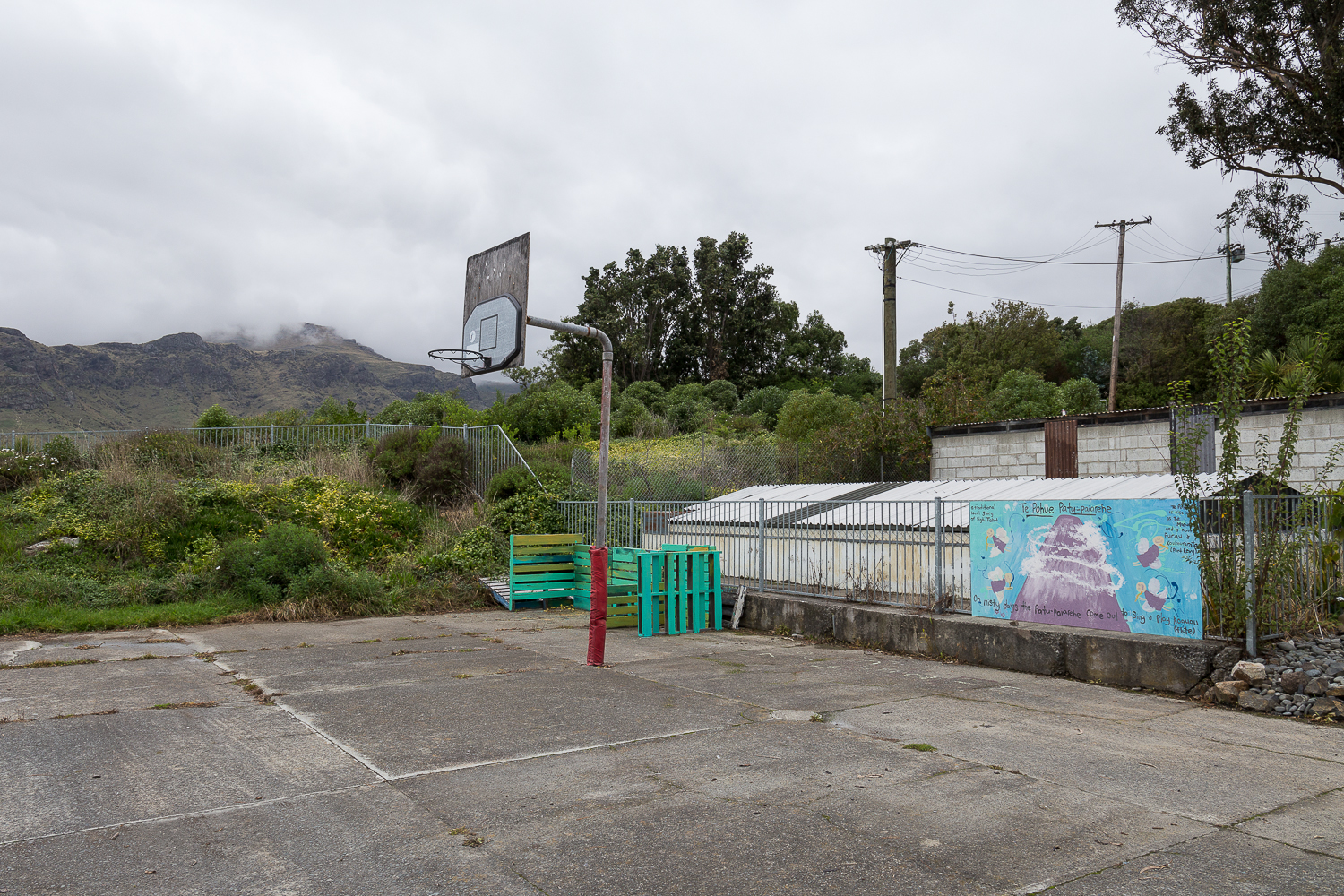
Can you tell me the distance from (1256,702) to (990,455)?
13.0 metres

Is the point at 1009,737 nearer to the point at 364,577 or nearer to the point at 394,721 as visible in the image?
the point at 394,721

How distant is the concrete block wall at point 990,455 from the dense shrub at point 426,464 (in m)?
11.5

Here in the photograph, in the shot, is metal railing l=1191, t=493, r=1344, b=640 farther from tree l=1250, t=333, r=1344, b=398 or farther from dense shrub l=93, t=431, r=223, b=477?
dense shrub l=93, t=431, r=223, b=477

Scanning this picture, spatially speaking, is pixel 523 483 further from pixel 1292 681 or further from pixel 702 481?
pixel 1292 681

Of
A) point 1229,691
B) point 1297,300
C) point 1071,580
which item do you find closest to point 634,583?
point 1071,580

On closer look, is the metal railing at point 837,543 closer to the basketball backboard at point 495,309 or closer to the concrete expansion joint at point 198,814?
the basketball backboard at point 495,309

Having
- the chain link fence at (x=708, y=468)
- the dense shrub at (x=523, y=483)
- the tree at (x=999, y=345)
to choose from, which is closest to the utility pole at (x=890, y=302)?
the chain link fence at (x=708, y=468)

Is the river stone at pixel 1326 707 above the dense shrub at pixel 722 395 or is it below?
below

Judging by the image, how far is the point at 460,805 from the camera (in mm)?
4785

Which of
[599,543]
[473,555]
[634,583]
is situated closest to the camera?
[599,543]

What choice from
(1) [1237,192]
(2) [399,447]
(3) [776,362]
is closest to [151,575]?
(2) [399,447]

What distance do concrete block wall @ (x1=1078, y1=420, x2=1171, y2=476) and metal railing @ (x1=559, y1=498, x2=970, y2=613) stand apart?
8.56m

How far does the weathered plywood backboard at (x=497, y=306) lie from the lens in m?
10.1

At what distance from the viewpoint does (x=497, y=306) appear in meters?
10.6
